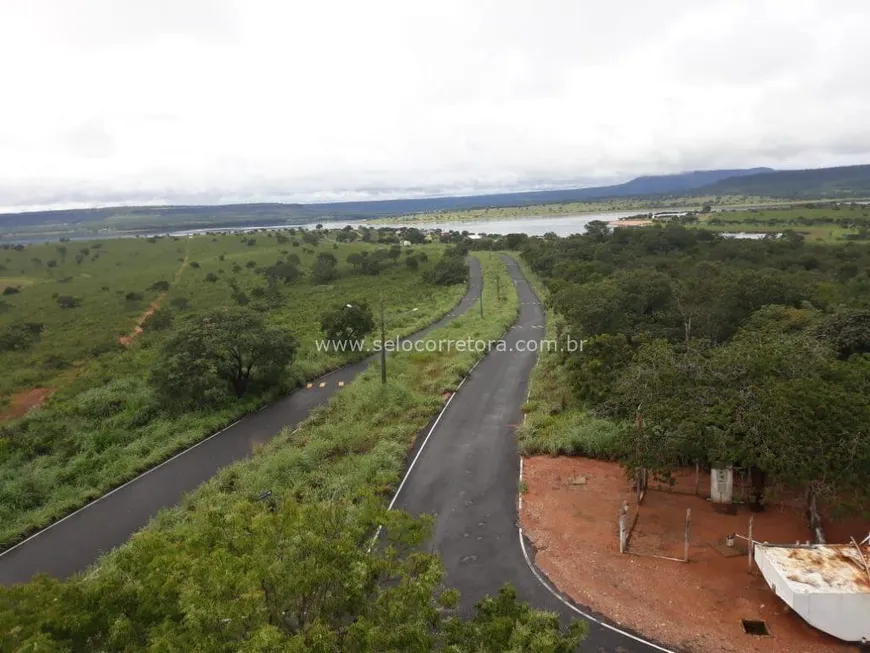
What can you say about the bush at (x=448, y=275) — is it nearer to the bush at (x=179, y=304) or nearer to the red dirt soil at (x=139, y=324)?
the bush at (x=179, y=304)

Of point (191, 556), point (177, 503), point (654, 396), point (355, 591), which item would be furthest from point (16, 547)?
point (654, 396)

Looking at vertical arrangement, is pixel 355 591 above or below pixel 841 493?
above

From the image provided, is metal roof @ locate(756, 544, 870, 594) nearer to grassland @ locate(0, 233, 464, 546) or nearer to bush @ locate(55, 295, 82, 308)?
grassland @ locate(0, 233, 464, 546)

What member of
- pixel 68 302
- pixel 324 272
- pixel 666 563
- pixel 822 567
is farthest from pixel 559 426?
pixel 68 302

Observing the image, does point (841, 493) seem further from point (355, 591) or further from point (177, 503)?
point (177, 503)

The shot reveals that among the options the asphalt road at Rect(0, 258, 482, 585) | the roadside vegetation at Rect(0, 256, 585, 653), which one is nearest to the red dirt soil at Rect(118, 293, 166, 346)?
the asphalt road at Rect(0, 258, 482, 585)
